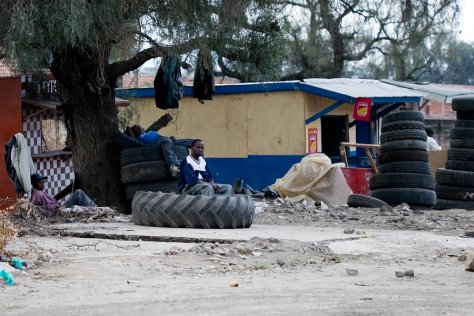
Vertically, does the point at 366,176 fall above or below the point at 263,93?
below

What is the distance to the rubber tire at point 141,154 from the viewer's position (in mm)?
17156

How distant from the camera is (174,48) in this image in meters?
15.1

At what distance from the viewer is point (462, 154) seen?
1738cm

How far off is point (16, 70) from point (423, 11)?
698 centimetres

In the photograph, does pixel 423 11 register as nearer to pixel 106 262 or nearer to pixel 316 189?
pixel 316 189

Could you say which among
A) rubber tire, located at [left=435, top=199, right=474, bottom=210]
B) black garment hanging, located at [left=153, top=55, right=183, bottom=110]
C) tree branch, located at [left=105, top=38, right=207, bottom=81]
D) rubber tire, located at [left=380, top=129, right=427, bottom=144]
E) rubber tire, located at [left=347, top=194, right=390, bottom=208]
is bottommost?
rubber tire, located at [left=435, top=199, right=474, bottom=210]

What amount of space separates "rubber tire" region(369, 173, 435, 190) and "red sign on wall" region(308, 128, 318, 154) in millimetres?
6284

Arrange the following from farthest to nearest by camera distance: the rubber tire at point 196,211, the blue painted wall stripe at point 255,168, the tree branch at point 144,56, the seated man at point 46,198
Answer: the blue painted wall stripe at point 255,168 < the seated man at point 46,198 < the tree branch at point 144,56 < the rubber tire at point 196,211

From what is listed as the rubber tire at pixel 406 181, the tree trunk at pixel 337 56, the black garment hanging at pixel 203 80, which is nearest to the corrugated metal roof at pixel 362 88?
the black garment hanging at pixel 203 80

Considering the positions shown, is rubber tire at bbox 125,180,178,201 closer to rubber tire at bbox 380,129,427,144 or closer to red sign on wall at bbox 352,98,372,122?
rubber tire at bbox 380,129,427,144

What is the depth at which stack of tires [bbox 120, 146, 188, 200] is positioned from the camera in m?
17.1

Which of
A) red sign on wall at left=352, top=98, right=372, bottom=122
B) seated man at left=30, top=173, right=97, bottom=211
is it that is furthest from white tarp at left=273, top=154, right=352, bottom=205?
seated man at left=30, top=173, right=97, bottom=211

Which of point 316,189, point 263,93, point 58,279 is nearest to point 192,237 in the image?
A: point 58,279

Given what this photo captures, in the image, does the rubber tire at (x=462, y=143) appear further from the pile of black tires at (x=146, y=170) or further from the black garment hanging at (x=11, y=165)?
the black garment hanging at (x=11, y=165)
